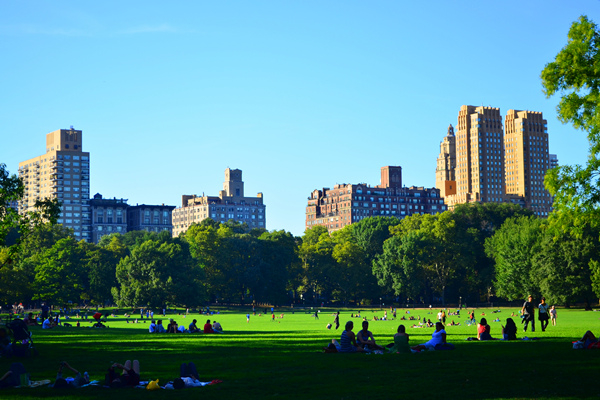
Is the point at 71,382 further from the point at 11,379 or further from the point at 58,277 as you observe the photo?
the point at 58,277

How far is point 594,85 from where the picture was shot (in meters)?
41.1

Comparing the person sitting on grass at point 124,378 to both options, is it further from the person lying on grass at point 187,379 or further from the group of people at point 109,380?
the person lying on grass at point 187,379

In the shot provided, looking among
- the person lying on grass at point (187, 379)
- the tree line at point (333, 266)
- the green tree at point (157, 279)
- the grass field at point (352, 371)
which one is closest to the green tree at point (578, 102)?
the grass field at point (352, 371)

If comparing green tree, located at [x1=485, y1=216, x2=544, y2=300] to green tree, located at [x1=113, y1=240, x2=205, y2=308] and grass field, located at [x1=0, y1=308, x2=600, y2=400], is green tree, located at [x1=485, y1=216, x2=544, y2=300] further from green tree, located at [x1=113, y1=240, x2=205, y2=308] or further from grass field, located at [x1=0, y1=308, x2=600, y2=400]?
grass field, located at [x1=0, y1=308, x2=600, y2=400]

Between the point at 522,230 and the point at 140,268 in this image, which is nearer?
the point at 522,230

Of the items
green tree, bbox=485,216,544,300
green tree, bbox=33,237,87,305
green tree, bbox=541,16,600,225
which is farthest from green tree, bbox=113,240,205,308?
green tree, bbox=541,16,600,225

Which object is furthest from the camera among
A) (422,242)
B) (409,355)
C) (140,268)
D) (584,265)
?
(422,242)

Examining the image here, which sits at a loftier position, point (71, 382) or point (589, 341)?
point (589, 341)

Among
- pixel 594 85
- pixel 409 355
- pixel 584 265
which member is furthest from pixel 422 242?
pixel 409 355

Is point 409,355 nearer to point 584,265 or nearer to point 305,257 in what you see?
point 584,265

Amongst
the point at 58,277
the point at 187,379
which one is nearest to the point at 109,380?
the point at 187,379

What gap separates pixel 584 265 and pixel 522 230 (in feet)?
53.9

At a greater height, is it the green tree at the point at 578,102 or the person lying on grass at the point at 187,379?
the green tree at the point at 578,102

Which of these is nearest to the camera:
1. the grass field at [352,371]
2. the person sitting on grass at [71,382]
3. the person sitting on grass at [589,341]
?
the grass field at [352,371]
